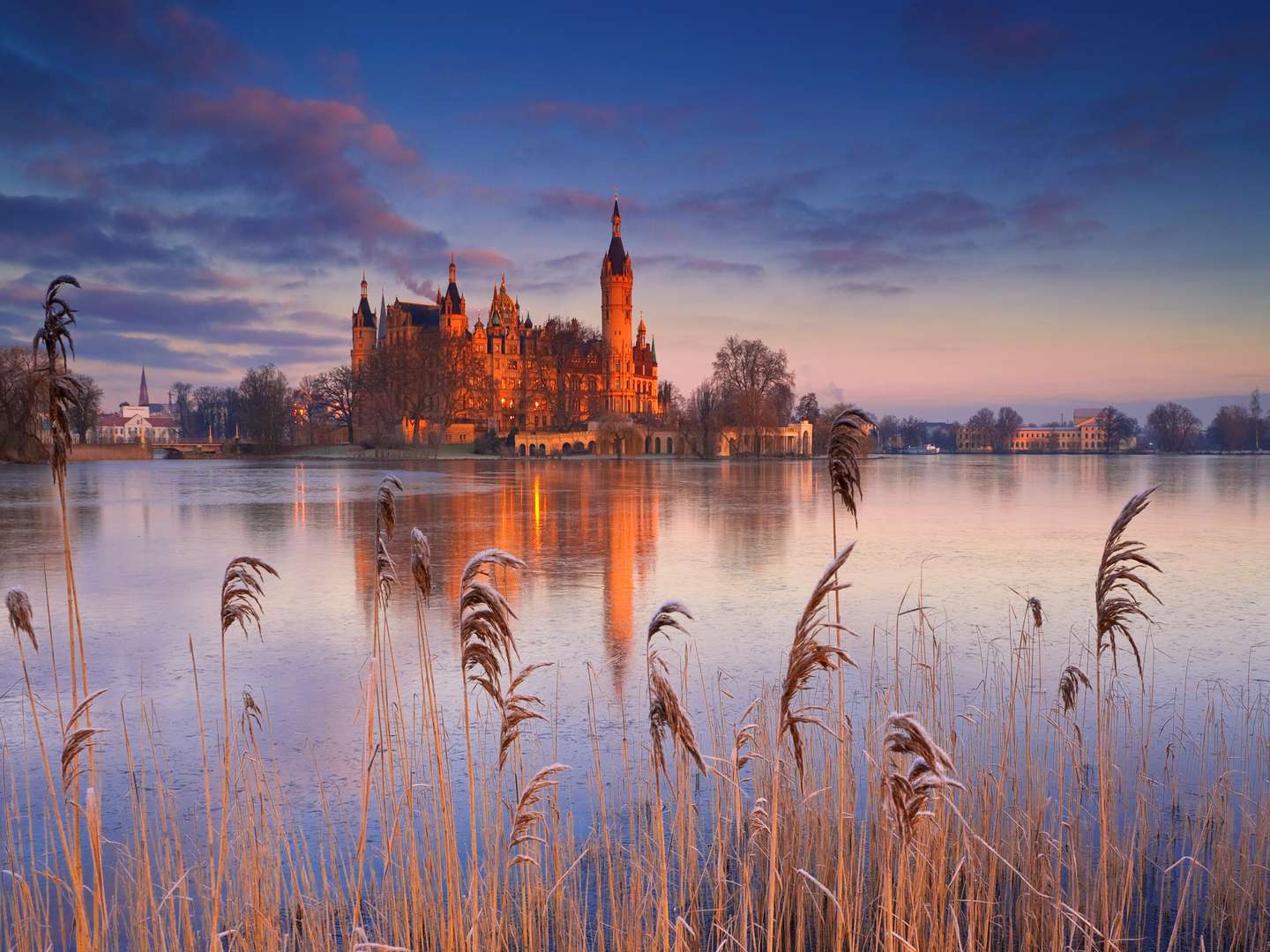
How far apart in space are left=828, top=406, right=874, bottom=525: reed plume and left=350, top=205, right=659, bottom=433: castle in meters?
102

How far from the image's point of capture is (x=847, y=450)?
10.3 ft

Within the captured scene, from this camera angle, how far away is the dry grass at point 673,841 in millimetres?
3104

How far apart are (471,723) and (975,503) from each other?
93.9ft

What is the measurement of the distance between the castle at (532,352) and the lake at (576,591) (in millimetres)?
82222

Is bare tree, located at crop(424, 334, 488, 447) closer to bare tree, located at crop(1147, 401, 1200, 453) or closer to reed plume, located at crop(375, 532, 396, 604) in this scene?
reed plume, located at crop(375, 532, 396, 604)

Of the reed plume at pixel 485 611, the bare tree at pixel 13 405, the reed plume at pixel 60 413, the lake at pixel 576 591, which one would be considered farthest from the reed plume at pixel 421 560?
the bare tree at pixel 13 405

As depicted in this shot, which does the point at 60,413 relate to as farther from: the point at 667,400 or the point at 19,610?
the point at 667,400

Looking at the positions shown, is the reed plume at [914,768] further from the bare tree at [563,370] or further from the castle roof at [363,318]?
the castle roof at [363,318]

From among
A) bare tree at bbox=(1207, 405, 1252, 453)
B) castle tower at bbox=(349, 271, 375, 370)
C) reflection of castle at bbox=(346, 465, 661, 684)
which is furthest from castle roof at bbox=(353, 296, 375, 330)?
bare tree at bbox=(1207, 405, 1252, 453)

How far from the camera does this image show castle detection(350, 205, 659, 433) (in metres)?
119

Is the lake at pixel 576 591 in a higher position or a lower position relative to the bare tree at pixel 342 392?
lower

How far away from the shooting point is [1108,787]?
5.07 m

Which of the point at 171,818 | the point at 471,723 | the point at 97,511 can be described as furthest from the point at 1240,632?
the point at 97,511

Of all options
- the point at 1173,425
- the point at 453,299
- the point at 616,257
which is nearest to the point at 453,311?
the point at 453,299
